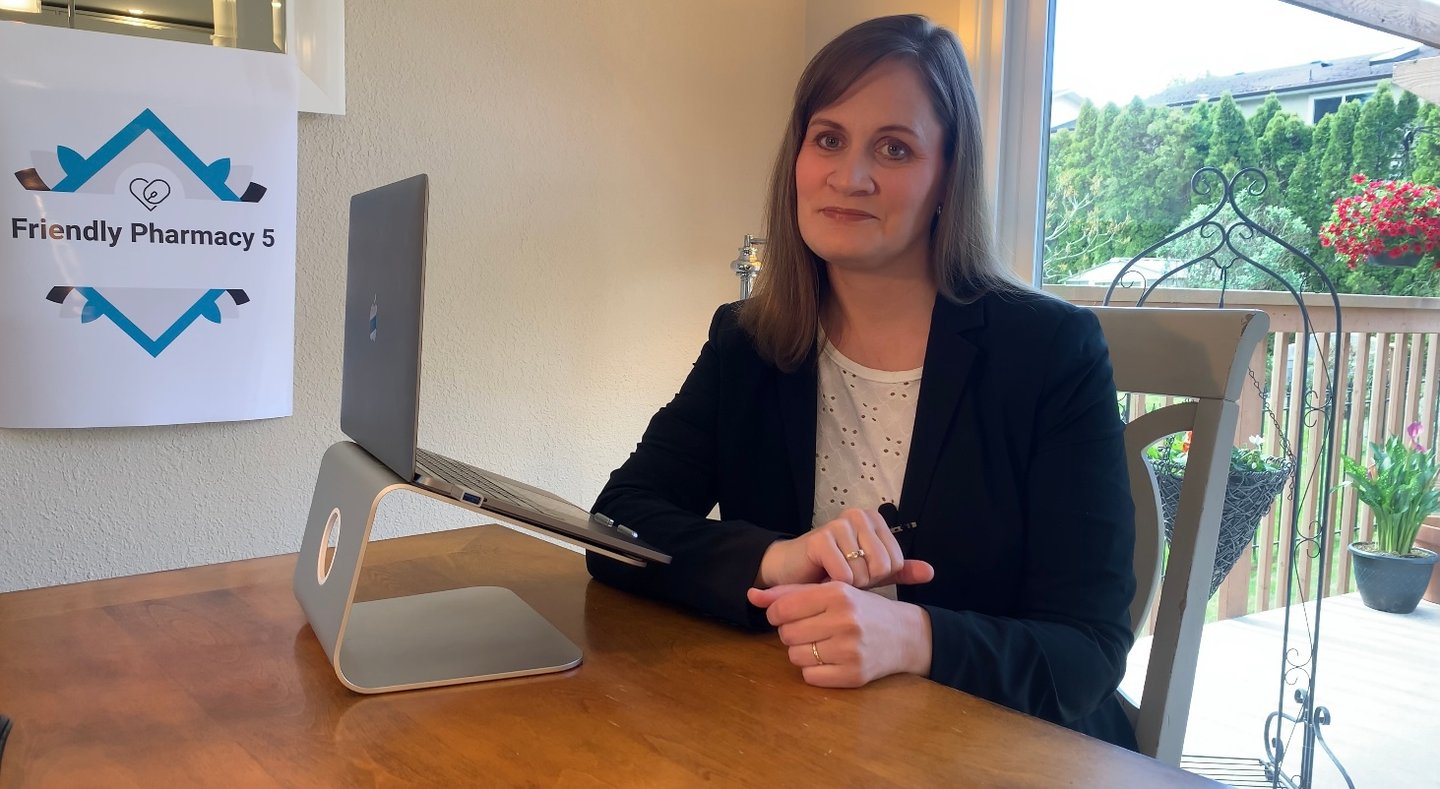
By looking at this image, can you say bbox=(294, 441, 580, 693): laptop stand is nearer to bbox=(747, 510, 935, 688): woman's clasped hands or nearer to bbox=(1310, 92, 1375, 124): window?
bbox=(747, 510, 935, 688): woman's clasped hands

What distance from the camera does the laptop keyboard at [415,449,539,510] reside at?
0.77 m

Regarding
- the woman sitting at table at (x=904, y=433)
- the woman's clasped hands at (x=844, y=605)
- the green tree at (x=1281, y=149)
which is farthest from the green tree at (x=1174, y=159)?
the woman's clasped hands at (x=844, y=605)

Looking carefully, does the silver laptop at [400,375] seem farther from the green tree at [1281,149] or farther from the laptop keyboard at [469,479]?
the green tree at [1281,149]

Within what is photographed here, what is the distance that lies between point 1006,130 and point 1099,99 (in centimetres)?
20

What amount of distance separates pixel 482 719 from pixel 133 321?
1.38 m

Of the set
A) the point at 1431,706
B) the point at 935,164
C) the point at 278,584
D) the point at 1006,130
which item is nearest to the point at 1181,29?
the point at 1006,130

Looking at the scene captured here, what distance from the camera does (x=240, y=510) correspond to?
191 centimetres

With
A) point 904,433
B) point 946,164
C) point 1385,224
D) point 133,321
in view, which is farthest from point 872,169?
point 133,321

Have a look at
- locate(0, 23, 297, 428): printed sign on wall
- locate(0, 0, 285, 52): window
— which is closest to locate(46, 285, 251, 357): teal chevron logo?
locate(0, 23, 297, 428): printed sign on wall

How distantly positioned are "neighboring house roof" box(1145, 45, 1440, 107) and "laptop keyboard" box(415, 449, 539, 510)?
1.50 meters

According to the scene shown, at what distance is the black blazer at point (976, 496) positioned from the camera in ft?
3.00

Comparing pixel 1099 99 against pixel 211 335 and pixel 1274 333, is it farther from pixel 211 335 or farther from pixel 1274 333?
pixel 211 335

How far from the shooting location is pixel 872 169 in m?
1.20

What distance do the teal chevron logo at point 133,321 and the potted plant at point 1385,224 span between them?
1.84 metres
